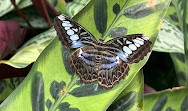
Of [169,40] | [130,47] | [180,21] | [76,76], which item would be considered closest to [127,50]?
[130,47]

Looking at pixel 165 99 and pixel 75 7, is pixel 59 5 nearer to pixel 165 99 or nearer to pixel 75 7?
pixel 75 7

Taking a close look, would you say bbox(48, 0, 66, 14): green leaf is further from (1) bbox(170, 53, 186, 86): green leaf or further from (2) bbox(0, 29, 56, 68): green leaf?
(1) bbox(170, 53, 186, 86): green leaf

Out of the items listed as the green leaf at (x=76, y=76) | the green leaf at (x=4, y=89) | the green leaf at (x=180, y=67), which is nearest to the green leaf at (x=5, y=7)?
the green leaf at (x=4, y=89)

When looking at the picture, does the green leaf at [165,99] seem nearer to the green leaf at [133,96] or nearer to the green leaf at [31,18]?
the green leaf at [133,96]

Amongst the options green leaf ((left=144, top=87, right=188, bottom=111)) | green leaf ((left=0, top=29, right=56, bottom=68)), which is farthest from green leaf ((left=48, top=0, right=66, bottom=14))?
green leaf ((left=144, top=87, right=188, bottom=111))

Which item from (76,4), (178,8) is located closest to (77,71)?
(76,4)
